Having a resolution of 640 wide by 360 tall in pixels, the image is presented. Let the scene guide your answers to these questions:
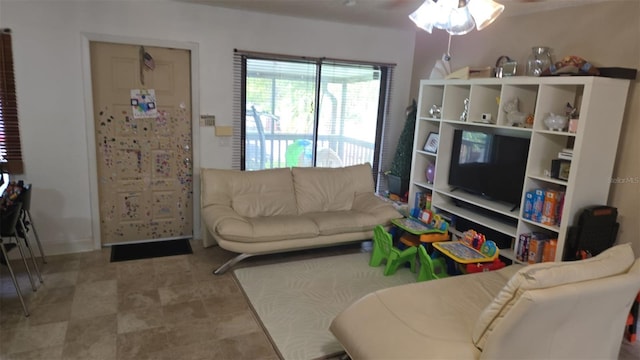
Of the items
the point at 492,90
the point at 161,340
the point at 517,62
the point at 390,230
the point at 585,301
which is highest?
the point at 517,62

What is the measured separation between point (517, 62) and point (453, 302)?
2.39 metres

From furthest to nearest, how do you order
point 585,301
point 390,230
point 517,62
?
1. point 390,230
2. point 517,62
3. point 585,301

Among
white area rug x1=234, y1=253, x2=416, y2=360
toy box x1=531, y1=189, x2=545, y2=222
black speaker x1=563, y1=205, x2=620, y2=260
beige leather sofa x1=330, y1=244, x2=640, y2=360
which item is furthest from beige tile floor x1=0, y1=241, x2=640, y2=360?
toy box x1=531, y1=189, x2=545, y2=222

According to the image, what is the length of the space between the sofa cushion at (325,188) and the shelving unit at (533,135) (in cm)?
65

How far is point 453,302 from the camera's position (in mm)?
2375

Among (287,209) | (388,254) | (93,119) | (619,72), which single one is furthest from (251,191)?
(619,72)

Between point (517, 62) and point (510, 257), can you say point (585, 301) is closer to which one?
point (510, 257)

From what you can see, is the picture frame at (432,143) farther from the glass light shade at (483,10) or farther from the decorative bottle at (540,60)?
the glass light shade at (483,10)

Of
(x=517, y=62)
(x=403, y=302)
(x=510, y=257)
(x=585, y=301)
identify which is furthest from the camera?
(x=517, y=62)

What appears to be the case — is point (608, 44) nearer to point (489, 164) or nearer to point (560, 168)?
point (560, 168)

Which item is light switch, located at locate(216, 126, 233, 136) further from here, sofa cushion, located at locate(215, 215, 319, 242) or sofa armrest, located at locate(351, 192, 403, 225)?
sofa armrest, located at locate(351, 192, 403, 225)

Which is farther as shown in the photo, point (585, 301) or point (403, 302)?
point (403, 302)

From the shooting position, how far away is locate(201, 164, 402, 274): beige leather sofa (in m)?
3.54

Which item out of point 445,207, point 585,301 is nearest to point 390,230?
point 445,207
